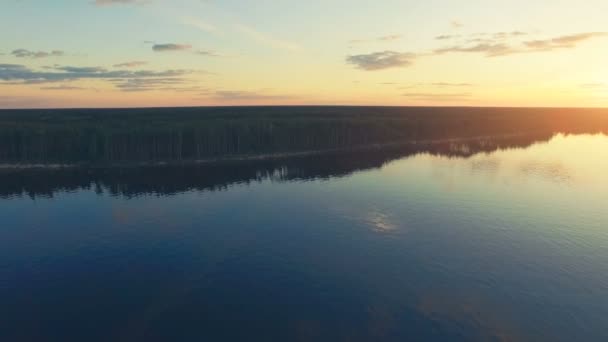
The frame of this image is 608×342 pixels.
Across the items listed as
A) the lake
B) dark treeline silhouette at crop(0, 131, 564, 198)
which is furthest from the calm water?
dark treeline silhouette at crop(0, 131, 564, 198)

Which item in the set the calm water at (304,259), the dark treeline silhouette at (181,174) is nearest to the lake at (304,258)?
the calm water at (304,259)

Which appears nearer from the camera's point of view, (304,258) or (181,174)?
(304,258)

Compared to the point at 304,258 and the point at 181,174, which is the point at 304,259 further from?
the point at 181,174

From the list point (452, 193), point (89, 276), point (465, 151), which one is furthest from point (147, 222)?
point (465, 151)

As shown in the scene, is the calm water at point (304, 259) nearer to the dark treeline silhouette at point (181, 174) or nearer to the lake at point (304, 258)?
the lake at point (304, 258)

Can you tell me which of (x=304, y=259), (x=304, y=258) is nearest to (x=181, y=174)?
(x=304, y=258)

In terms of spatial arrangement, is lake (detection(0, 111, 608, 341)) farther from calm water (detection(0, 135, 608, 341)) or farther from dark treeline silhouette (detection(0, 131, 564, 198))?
dark treeline silhouette (detection(0, 131, 564, 198))
